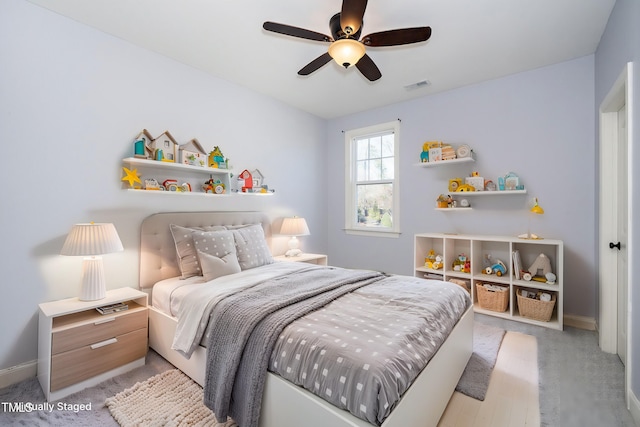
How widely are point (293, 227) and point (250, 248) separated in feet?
3.04

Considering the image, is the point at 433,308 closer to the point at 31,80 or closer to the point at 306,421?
the point at 306,421

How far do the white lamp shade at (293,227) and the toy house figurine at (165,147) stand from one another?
150 centimetres

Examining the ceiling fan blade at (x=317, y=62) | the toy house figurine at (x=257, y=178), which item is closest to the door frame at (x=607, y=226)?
the ceiling fan blade at (x=317, y=62)

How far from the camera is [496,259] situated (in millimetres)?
3234

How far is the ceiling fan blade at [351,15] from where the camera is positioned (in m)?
1.61

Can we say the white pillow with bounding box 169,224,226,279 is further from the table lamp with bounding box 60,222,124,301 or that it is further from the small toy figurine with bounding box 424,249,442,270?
the small toy figurine with bounding box 424,249,442,270

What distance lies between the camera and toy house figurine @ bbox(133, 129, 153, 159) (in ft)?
7.98

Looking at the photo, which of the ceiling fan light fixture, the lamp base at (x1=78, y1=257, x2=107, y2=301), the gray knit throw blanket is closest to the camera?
the gray knit throw blanket

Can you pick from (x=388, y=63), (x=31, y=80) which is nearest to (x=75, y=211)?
(x=31, y=80)

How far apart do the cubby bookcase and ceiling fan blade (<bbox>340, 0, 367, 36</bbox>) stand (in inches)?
93.1

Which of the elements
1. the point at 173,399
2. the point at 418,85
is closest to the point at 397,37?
the point at 418,85

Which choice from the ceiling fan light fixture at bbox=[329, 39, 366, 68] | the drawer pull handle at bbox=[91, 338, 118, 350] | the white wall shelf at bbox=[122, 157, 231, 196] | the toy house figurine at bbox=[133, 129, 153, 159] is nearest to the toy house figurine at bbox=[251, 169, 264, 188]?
the white wall shelf at bbox=[122, 157, 231, 196]

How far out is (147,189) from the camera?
8.14ft

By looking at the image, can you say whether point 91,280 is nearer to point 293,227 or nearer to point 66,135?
point 66,135
